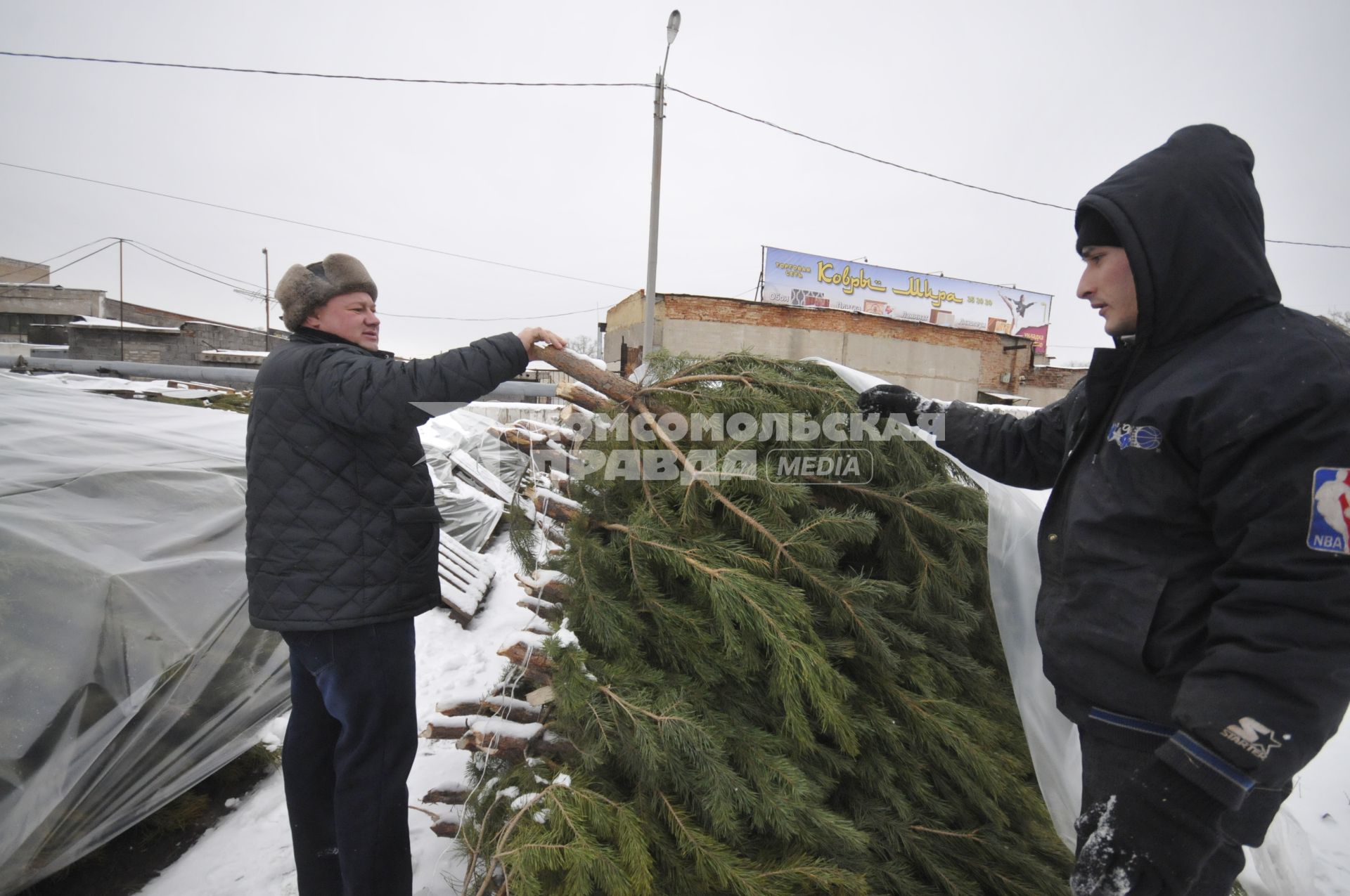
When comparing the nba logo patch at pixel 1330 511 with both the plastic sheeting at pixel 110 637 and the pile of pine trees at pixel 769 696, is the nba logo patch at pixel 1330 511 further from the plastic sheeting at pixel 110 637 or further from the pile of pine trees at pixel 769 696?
the plastic sheeting at pixel 110 637

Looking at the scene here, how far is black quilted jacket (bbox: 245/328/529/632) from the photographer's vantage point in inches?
53.8

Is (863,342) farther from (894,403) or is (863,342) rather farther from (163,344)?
(163,344)

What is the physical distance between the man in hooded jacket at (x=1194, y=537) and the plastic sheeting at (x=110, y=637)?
280 centimetres

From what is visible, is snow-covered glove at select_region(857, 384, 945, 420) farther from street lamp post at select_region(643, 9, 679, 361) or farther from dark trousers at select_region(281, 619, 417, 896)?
street lamp post at select_region(643, 9, 679, 361)

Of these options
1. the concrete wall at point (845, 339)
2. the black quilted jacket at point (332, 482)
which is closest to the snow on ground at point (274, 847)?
the black quilted jacket at point (332, 482)

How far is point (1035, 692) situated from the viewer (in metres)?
1.56

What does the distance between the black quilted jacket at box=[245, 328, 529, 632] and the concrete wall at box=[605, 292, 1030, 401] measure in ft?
39.8

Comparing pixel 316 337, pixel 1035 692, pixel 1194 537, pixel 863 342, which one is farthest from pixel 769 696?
pixel 863 342

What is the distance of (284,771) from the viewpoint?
1.53m

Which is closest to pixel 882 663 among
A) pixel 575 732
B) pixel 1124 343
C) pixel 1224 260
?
pixel 575 732

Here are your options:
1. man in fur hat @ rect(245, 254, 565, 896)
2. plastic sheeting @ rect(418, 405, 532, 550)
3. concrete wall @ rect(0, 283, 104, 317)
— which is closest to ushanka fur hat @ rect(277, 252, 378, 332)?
man in fur hat @ rect(245, 254, 565, 896)

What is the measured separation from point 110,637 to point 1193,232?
3216 millimetres

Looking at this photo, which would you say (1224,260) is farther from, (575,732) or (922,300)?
(922,300)

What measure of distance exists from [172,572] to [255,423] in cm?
117
